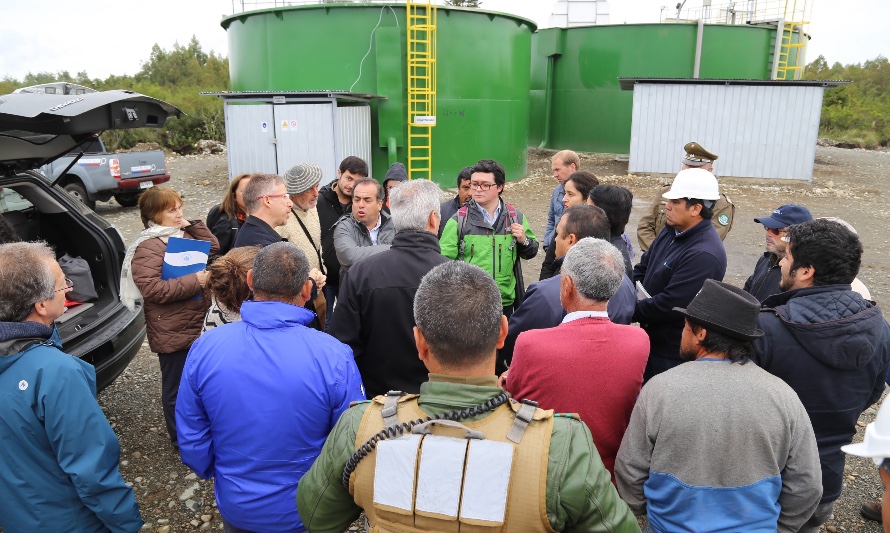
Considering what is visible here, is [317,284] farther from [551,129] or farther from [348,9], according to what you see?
[551,129]

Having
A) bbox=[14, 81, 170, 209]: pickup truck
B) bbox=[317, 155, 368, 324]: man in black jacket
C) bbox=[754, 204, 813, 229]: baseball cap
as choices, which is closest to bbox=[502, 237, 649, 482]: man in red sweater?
bbox=[754, 204, 813, 229]: baseball cap

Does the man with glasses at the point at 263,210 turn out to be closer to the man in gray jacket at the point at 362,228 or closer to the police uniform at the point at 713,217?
the man in gray jacket at the point at 362,228

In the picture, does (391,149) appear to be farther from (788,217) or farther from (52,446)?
(52,446)

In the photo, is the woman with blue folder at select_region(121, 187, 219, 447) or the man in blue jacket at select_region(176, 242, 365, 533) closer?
the man in blue jacket at select_region(176, 242, 365, 533)

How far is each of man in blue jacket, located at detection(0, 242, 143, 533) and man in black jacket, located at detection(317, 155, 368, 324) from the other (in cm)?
234

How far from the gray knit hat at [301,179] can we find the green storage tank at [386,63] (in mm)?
9977

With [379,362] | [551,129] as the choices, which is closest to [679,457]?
[379,362]

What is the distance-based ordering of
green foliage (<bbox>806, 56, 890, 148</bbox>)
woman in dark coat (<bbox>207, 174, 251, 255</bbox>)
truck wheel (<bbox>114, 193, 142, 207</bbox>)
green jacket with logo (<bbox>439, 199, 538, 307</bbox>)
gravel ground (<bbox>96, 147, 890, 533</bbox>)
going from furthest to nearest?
green foliage (<bbox>806, 56, 890, 148</bbox>)
truck wheel (<bbox>114, 193, 142, 207</bbox>)
woman in dark coat (<bbox>207, 174, 251, 255</bbox>)
green jacket with logo (<bbox>439, 199, 538, 307</bbox>)
gravel ground (<bbox>96, 147, 890, 533</bbox>)

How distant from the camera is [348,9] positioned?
14086mm

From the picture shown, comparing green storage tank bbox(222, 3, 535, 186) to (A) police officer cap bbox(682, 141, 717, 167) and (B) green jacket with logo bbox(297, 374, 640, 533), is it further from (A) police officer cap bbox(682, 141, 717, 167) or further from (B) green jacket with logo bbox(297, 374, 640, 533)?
(B) green jacket with logo bbox(297, 374, 640, 533)

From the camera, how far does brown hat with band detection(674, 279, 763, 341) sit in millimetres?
2135

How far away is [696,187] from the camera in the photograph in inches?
142

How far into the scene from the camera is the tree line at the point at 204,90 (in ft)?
83.9

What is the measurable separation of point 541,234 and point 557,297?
330 inches
